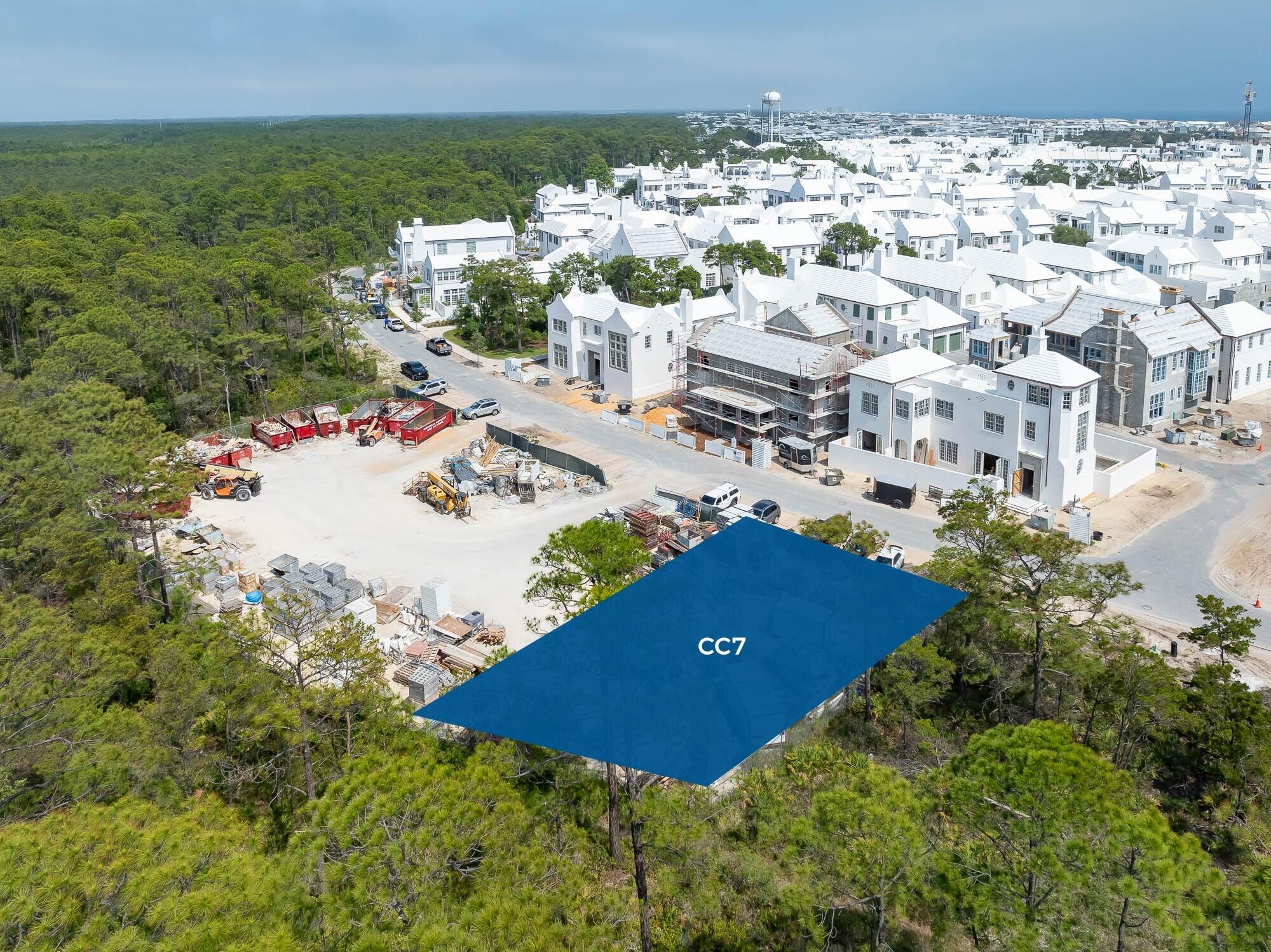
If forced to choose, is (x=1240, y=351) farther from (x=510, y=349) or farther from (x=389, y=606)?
(x=389, y=606)

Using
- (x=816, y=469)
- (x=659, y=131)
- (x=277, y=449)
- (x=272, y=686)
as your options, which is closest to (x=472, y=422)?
(x=277, y=449)

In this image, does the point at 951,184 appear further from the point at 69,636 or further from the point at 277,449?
the point at 69,636

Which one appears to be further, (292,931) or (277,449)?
(277,449)

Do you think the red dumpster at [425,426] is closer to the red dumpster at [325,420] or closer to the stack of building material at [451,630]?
the red dumpster at [325,420]

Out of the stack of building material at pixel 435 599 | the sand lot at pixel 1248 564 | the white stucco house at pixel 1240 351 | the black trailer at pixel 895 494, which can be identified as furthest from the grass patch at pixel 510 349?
the sand lot at pixel 1248 564

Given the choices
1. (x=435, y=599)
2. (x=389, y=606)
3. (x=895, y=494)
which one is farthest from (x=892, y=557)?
(x=389, y=606)

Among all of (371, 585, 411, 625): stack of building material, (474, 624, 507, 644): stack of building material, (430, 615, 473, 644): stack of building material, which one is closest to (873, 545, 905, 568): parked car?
(474, 624, 507, 644): stack of building material
